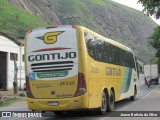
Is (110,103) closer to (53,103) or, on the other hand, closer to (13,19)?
(53,103)

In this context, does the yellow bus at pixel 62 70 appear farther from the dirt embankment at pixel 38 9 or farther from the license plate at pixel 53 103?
the dirt embankment at pixel 38 9

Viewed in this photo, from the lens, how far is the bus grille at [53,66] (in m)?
14.4

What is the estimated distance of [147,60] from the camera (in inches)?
5605

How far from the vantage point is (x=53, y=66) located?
1449 cm

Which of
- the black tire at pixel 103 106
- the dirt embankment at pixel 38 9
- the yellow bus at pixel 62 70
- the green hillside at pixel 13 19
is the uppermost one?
the dirt embankment at pixel 38 9

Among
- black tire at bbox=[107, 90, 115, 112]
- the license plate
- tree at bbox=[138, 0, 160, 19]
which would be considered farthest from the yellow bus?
tree at bbox=[138, 0, 160, 19]

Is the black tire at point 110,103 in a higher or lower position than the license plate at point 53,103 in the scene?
lower

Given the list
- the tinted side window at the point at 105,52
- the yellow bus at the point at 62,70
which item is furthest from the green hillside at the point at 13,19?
the yellow bus at the point at 62,70

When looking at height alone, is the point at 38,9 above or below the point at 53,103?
above

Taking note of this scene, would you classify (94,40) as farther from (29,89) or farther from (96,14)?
(96,14)

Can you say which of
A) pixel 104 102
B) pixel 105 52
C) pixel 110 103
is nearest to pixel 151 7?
pixel 105 52

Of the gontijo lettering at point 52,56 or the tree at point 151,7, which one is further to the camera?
the tree at point 151,7

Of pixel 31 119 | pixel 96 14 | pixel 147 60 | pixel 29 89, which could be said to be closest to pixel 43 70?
pixel 29 89

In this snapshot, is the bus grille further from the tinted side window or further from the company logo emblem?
the tinted side window
